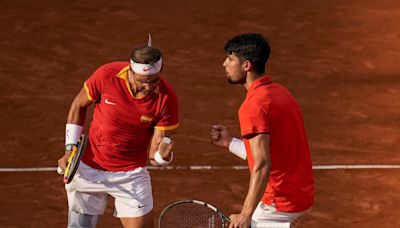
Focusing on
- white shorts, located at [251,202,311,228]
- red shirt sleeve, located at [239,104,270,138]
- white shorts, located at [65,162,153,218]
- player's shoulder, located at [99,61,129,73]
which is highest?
red shirt sleeve, located at [239,104,270,138]

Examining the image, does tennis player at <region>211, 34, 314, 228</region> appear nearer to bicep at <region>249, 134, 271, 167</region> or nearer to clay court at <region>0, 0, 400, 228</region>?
bicep at <region>249, 134, 271, 167</region>

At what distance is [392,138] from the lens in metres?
14.2

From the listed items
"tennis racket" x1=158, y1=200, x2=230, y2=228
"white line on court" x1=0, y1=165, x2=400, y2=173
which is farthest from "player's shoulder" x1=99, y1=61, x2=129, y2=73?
"white line on court" x1=0, y1=165, x2=400, y2=173

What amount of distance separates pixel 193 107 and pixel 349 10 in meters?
5.43

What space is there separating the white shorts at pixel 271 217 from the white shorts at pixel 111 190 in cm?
170

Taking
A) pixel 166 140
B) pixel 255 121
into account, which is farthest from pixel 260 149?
pixel 166 140

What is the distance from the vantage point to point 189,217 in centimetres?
948

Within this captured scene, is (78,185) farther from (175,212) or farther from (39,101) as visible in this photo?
(39,101)

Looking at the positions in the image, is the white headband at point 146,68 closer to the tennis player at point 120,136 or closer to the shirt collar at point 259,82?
the tennis player at point 120,136

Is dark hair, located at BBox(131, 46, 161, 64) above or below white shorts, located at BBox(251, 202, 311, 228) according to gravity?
above

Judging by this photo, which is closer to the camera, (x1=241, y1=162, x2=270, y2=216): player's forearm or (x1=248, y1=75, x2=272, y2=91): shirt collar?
(x1=241, y1=162, x2=270, y2=216): player's forearm

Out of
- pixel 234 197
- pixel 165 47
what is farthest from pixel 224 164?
A: pixel 165 47

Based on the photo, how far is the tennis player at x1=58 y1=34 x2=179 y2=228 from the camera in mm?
9766

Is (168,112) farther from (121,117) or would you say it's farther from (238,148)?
(238,148)
